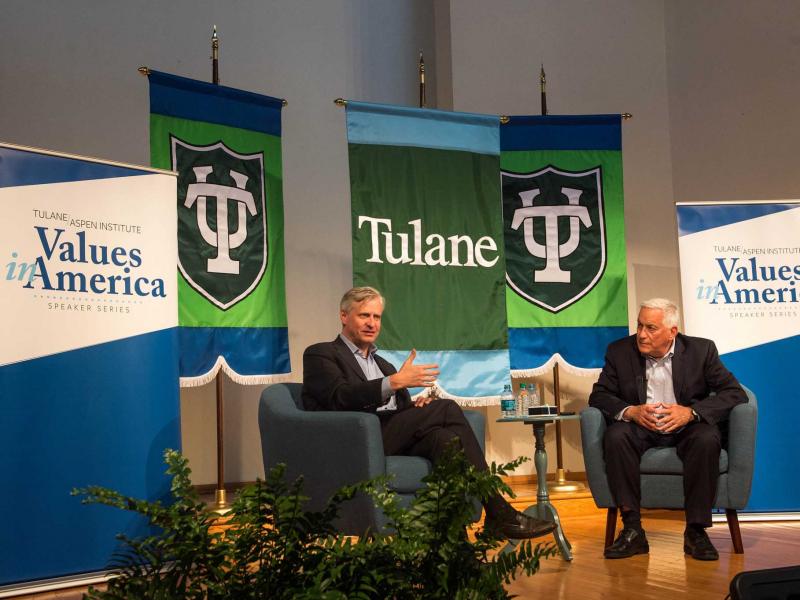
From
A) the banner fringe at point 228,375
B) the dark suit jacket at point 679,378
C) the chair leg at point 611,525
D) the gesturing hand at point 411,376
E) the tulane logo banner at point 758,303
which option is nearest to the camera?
the gesturing hand at point 411,376

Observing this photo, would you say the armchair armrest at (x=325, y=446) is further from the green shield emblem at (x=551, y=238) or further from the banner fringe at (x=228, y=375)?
the green shield emblem at (x=551, y=238)

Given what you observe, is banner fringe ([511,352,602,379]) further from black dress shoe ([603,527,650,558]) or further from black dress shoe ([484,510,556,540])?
black dress shoe ([484,510,556,540])

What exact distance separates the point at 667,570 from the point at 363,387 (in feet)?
4.35

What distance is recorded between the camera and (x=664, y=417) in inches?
148

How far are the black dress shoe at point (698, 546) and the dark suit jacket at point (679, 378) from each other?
0.53 meters

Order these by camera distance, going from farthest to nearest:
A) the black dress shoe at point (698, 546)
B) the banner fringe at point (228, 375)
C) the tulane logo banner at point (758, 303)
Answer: the tulane logo banner at point (758, 303) < the banner fringe at point (228, 375) < the black dress shoe at point (698, 546)

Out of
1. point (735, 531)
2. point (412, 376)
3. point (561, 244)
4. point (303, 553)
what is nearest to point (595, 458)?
point (735, 531)

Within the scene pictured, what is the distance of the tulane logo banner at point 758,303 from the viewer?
450 cm

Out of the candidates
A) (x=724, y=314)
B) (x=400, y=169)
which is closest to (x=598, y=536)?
(x=724, y=314)

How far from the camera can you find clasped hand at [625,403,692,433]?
3758mm

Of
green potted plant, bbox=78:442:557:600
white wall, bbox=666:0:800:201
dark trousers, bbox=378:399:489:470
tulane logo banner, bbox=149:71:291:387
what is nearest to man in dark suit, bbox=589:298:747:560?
dark trousers, bbox=378:399:489:470

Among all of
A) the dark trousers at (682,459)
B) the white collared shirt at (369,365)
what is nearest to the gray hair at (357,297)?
the white collared shirt at (369,365)

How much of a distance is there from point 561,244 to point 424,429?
2.15 meters

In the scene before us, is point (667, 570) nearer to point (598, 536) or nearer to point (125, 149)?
point (598, 536)
